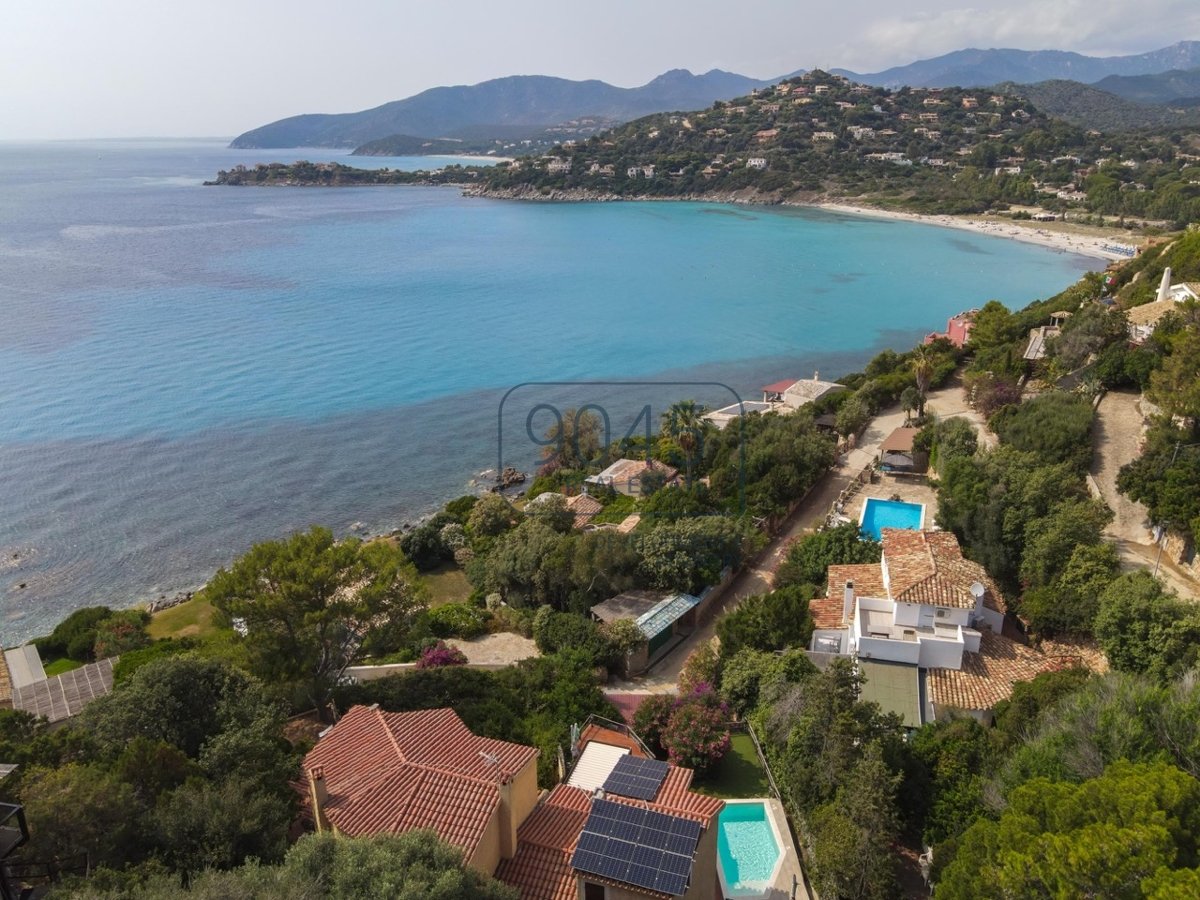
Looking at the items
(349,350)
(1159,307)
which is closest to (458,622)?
(1159,307)

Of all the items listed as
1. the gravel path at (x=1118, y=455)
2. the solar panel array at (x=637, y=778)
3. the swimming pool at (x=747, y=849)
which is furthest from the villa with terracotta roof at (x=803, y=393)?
the solar panel array at (x=637, y=778)

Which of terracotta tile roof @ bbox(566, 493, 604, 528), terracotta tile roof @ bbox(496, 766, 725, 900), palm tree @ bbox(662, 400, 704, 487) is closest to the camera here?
terracotta tile roof @ bbox(496, 766, 725, 900)

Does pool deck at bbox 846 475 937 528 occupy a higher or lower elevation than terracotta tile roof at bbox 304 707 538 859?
lower

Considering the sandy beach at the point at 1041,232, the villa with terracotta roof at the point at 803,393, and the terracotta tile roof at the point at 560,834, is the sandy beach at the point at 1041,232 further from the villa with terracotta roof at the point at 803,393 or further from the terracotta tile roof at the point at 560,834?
the terracotta tile roof at the point at 560,834

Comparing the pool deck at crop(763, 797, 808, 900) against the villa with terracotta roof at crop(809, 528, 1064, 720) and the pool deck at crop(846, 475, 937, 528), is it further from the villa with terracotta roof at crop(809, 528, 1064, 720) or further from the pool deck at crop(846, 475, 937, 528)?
the pool deck at crop(846, 475, 937, 528)

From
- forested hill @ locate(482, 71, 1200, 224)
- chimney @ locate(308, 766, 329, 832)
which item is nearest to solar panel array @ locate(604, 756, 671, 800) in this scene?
chimney @ locate(308, 766, 329, 832)

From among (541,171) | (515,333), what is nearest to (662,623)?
(515,333)
